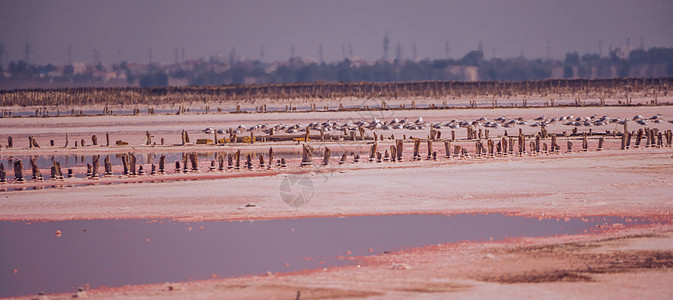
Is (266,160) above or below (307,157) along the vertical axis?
below

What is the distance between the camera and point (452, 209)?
18.5 meters

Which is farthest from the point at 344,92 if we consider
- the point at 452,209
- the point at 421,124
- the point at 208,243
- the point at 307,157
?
the point at 208,243

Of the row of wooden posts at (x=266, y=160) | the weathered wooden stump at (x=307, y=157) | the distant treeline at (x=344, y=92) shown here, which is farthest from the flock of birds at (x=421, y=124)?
the distant treeline at (x=344, y=92)

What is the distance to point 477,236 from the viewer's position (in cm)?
1538

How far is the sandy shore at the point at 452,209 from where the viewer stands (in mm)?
11547

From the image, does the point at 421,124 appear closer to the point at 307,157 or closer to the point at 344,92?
the point at 307,157

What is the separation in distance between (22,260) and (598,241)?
9.29 m

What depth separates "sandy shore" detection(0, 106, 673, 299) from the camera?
11.5 meters

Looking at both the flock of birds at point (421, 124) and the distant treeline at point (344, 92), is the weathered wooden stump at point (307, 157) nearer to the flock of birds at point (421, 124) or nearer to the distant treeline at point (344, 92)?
the flock of birds at point (421, 124)

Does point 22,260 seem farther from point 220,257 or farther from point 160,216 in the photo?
point 160,216

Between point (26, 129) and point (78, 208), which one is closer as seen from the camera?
point (78, 208)

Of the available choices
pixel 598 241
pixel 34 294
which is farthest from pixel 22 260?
pixel 598 241

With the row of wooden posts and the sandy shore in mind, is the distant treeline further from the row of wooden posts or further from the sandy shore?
the row of wooden posts

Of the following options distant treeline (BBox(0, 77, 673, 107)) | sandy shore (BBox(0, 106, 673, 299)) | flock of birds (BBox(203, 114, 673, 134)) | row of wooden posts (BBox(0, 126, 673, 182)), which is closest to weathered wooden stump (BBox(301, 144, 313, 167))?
row of wooden posts (BBox(0, 126, 673, 182))
